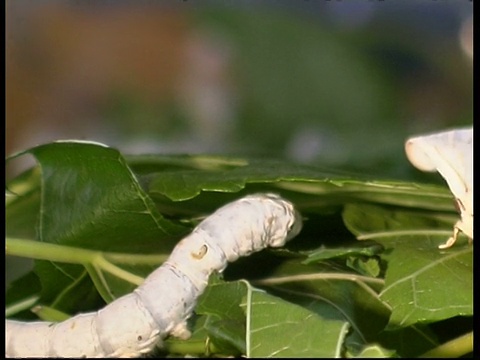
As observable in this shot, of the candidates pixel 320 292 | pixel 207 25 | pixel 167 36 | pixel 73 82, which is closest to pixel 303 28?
pixel 207 25

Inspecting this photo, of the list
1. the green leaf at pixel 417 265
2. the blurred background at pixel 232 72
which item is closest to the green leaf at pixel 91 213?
the green leaf at pixel 417 265

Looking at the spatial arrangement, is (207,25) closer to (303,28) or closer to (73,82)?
(303,28)

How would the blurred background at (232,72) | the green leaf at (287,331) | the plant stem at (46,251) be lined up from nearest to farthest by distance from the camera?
1. the green leaf at (287,331)
2. the plant stem at (46,251)
3. the blurred background at (232,72)

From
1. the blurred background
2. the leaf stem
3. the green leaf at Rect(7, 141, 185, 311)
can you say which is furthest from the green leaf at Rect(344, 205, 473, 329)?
the blurred background

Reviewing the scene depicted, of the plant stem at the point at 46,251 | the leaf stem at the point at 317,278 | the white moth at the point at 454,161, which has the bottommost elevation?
the leaf stem at the point at 317,278

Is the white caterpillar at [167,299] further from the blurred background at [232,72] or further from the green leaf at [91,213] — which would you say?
the blurred background at [232,72]

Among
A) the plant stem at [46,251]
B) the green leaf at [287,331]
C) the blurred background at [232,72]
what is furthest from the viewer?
the blurred background at [232,72]

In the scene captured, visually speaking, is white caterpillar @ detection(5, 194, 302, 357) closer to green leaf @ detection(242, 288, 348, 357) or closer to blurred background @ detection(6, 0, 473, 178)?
green leaf @ detection(242, 288, 348, 357)
